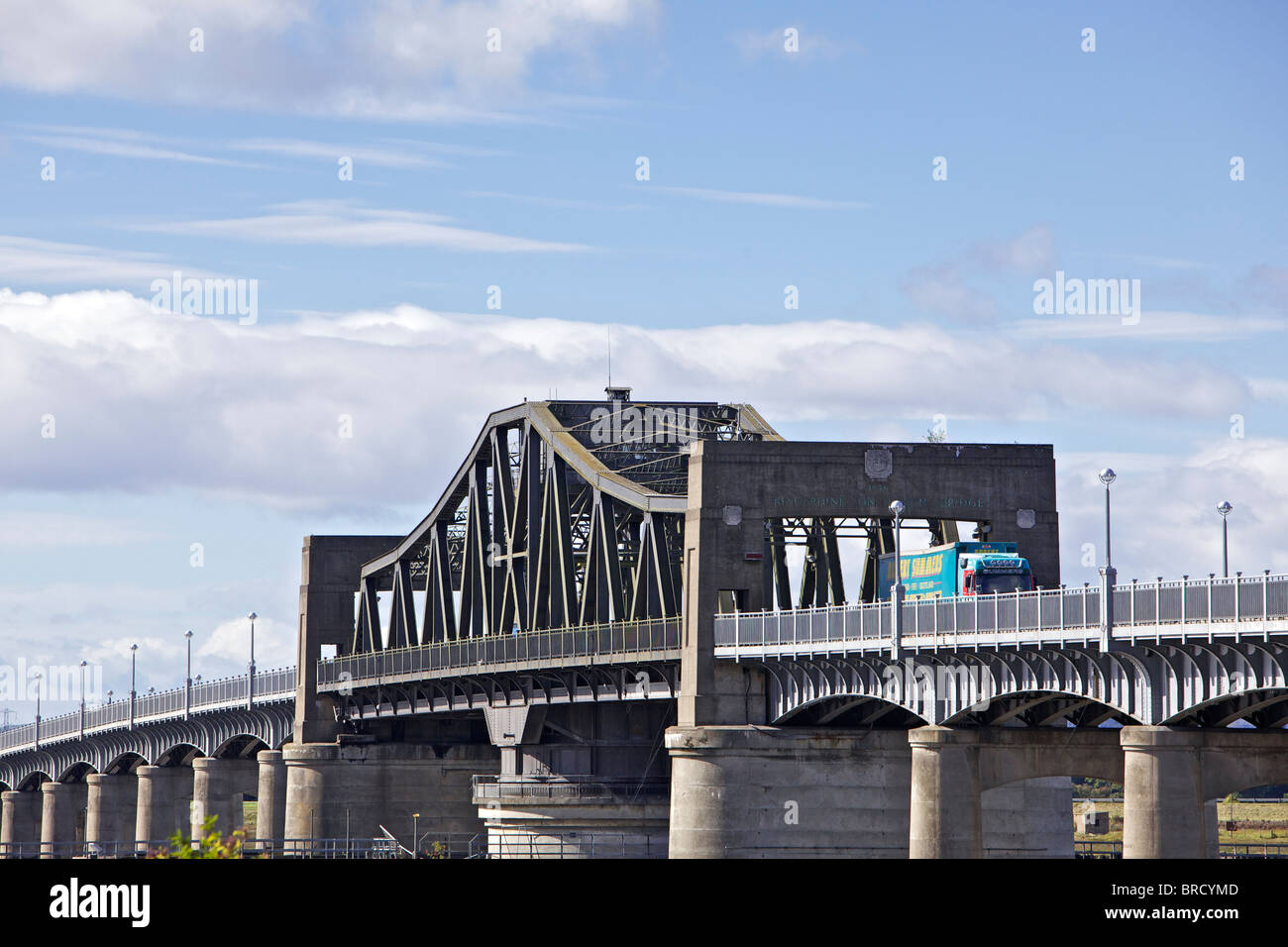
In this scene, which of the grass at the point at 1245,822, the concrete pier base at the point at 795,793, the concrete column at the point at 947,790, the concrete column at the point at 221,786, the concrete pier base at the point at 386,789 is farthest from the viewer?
the grass at the point at 1245,822

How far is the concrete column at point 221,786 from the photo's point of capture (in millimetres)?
158188

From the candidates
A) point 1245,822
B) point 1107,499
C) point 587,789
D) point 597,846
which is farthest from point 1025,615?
point 1245,822

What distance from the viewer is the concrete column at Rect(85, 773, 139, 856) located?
186250mm

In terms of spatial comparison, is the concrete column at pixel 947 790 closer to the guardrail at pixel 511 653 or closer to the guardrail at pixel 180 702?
the guardrail at pixel 511 653

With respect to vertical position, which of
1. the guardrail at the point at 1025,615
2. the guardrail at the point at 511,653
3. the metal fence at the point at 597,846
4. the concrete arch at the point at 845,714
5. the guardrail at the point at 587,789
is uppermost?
the guardrail at the point at 511,653

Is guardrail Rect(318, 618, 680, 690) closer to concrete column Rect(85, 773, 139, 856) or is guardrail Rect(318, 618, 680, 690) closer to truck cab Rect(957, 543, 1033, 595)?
truck cab Rect(957, 543, 1033, 595)

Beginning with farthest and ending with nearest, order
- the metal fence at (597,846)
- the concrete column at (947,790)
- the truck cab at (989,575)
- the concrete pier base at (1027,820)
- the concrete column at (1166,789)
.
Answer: the metal fence at (597,846)
the concrete pier base at (1027,820)
the truck cab at (989,575)
the concrete column at (947,790)
the concrete column at (1166,789)

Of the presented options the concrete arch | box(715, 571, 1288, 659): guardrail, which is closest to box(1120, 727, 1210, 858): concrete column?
box(715, 571, 1288, 659): guardrail

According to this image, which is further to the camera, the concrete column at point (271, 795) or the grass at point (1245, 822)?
the grass at point (1245, 822)

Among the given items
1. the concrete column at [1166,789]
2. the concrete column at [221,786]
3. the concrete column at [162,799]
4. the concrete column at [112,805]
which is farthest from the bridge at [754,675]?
the concrete column at [112,805]

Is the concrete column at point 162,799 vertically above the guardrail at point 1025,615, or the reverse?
the guardrail at point 1025,615

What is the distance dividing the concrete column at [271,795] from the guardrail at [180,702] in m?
3.95

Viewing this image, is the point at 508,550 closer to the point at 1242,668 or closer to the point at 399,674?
the point at 399,674
